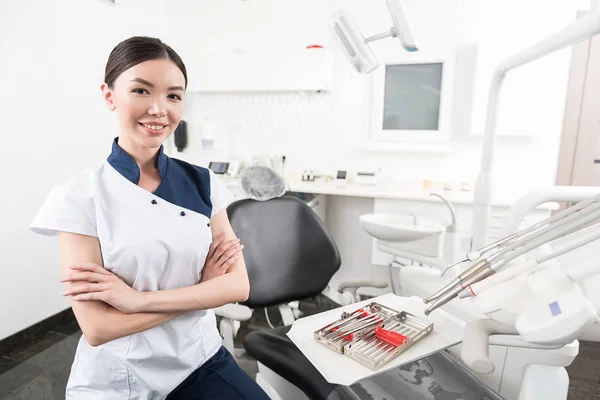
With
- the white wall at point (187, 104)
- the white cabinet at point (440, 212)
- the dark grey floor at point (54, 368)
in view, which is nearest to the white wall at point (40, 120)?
the white wall at point (187, 104)

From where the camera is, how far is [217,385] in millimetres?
1014

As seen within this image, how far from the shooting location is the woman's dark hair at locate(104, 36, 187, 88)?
2.78 ft

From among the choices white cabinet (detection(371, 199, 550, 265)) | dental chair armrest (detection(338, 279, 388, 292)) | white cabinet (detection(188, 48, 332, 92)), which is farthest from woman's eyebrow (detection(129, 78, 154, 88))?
white cabinet (detection(188, 48, 332, 92))

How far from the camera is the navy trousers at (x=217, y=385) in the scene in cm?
99

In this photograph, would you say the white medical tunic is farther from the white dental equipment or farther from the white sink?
the white sink

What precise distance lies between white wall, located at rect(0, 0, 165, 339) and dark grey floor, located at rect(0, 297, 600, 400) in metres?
0.16

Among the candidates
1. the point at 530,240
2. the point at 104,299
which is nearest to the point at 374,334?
the point at 530,240

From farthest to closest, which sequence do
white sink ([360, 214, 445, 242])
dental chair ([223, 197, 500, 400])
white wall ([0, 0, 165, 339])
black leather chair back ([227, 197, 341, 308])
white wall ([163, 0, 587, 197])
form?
white wall ([163, 0, 587, 197]) < white wall ([0, 0, 165, 339]) < white sink ([360, 214, 445, 242]) < black leather chair back ([227, 197, 341, 308]) < dental chair ([223, 197, 500, 400])

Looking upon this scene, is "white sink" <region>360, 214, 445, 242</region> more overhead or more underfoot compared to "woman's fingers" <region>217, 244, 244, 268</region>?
more underfoot

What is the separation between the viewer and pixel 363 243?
2.98m

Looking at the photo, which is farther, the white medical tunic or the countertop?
the countertop

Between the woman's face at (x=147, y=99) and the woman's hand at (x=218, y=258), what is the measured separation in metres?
0.34

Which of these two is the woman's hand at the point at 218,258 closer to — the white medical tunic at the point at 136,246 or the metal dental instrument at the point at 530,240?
the white medical tunic at the point at 136,246

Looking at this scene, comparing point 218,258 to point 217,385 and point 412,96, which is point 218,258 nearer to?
point 217,385
